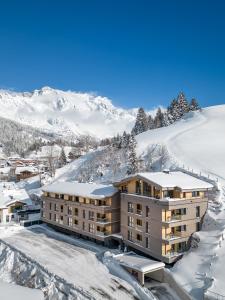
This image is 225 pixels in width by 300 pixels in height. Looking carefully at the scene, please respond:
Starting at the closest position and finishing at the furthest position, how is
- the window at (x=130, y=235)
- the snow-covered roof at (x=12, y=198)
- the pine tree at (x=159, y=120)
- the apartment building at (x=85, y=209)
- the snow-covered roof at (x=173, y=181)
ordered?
the snow-covered roof at (x=173, y=181), the window at (x=130, y=235), the apartment building at (x=85, y=209), the snow-covered roof at (x=12, y=198), the pine tree at (x=159, y=120)

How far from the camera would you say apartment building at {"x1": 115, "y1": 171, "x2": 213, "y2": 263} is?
117ft

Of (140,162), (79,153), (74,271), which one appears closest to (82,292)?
(74,271)

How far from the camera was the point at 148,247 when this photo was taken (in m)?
37.7

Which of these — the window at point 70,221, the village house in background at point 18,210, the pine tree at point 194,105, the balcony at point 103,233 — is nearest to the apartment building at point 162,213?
the balcony at point 103,233

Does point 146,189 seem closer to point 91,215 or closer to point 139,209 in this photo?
point 139,209

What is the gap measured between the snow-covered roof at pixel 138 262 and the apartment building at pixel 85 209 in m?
6.48

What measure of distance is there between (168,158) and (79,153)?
72328mm

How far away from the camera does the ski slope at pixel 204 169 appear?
29.8 meters

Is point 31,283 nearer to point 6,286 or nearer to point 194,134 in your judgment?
point 6,286

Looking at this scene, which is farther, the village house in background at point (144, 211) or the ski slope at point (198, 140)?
the ski slope at point (198, 140)

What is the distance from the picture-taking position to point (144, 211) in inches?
1515

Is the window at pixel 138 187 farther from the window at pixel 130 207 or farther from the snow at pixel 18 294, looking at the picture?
the snow at pixel 18 294

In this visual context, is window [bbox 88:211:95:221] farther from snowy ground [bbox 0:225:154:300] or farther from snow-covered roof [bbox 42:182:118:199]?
snowy ground [bbox 0:225:154:300]

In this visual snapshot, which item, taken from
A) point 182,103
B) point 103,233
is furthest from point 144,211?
point 182,103
